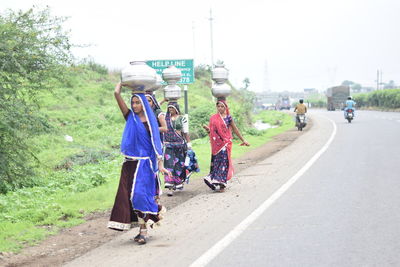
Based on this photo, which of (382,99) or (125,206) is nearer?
(125,206)

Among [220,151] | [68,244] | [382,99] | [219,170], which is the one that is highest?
[220,151]

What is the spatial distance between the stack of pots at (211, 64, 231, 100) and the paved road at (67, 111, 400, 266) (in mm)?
1900

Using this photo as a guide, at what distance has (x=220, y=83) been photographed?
42.6ft

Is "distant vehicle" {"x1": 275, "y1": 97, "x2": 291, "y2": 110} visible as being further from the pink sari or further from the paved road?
the pink sari

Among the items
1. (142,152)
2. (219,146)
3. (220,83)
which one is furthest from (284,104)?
(142,152)

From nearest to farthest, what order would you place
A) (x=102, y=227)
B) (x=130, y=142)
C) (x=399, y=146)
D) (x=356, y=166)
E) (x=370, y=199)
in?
(x=130, y=142), (x=102, y=227), (x=370, y=199), (x=356, y=166), (x=399, y=146)

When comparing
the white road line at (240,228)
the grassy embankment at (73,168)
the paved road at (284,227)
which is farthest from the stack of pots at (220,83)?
the grassy embankment at (73,168)

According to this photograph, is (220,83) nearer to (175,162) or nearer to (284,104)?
(175,162)

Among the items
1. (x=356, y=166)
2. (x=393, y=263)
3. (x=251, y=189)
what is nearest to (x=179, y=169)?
(x=251, y=189)

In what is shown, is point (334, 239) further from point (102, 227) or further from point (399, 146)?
point (399, 146)

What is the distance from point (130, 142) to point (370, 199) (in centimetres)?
432

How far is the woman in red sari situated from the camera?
11.8 metres

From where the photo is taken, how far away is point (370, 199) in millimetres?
9750

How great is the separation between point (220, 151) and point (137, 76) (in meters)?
4.75
